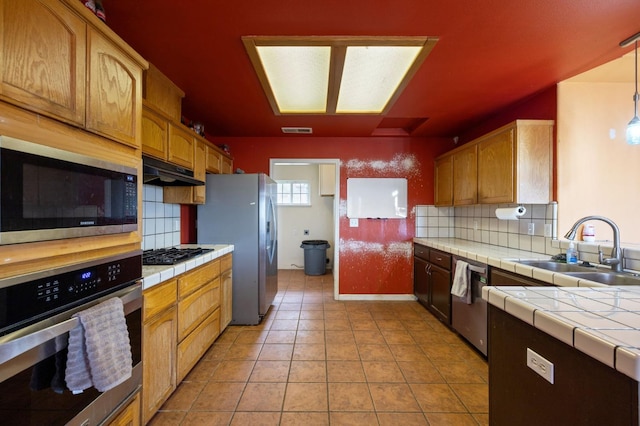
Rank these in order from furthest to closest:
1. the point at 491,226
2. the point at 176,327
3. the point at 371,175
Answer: the point at 371,175 → the point at 491,226 → the point at 176,327

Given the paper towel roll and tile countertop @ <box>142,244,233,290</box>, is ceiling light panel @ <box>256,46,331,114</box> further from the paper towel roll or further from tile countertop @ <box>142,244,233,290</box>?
the paper towel roll

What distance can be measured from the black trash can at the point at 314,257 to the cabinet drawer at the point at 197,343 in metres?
2.87

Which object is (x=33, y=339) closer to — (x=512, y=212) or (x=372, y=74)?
(x=372, y=74)

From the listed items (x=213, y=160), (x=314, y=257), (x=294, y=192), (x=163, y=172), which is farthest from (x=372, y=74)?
(x=294, y=192)

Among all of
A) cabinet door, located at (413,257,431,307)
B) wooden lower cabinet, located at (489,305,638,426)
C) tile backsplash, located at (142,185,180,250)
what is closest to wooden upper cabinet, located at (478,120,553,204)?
cabinet door, located at (413,257,431,307)

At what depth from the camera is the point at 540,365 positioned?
0.86 metres

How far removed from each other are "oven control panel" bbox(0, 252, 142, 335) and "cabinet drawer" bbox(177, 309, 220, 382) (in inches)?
35.6

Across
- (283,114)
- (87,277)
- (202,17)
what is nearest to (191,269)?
(87,277)

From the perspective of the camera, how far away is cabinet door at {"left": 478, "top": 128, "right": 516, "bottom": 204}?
7.61ft

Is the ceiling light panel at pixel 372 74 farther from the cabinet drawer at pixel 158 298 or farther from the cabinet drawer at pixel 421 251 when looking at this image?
the cabinet drawer at pixel 158 298

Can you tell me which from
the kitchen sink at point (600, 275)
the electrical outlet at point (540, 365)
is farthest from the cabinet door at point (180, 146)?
the kitchen sink at point (600, 275)

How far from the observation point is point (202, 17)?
4.85 ft

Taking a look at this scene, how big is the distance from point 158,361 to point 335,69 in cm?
222

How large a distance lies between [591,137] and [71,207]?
3.42 metres
